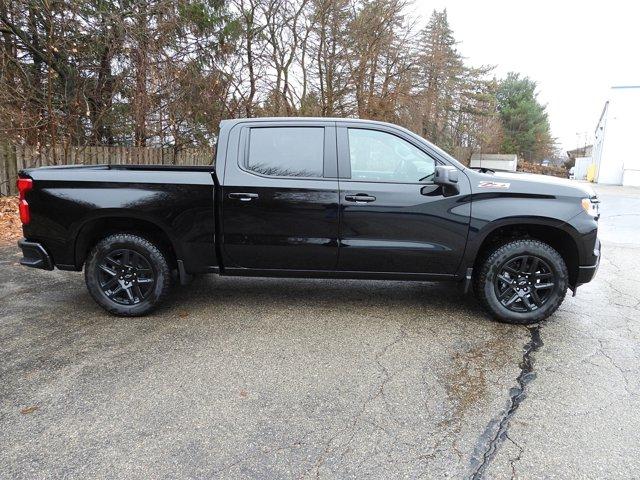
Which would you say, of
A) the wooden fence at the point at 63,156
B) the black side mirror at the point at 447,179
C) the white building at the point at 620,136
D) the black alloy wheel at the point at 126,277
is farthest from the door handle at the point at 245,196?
the white building at the point at 620,136

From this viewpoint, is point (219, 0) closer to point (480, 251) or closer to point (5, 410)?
point (480, 251)

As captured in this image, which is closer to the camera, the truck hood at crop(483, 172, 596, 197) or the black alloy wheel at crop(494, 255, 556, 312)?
the truck hood at crop(483, 172, 596, 197)

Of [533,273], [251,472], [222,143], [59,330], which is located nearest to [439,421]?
[251,472]

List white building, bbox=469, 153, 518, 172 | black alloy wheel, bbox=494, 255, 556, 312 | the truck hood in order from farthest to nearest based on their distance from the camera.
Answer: white building, bbox=469, 153, 518, 172 < black alloy wheel, bbox=494, 255, 556, 312 < the truck hood

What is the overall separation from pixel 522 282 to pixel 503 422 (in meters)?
1.75

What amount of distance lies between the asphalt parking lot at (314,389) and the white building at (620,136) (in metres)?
29.2

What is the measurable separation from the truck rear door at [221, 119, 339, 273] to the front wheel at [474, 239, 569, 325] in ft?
4.78

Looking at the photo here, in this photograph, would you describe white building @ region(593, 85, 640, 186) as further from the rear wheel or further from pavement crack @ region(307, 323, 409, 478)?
the rear wheel

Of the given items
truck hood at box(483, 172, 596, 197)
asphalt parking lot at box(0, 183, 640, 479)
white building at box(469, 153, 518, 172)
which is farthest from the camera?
white building at box(469, 153, 518, 172)

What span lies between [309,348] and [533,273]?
2.18 metres

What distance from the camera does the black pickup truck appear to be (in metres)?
3.88

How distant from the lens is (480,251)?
4195 millimetres

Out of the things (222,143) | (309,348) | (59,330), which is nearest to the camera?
(309,348)

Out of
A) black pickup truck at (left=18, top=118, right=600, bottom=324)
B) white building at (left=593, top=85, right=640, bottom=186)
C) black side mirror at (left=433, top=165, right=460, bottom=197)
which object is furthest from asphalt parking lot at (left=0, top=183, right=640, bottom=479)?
white building at (left=593, top=85, right=640, bottom=186)
